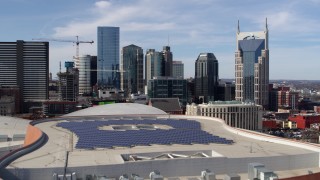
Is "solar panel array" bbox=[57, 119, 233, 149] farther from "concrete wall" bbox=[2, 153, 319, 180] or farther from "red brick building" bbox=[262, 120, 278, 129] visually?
"red brick building" bbox=[262, 120, 278, 129]

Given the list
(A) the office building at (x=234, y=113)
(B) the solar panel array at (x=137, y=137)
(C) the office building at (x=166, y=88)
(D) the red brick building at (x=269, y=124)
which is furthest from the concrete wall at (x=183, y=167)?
(C) the office building at (x=166, y=88)

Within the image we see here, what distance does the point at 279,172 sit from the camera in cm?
3159

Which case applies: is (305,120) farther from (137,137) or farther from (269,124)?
(137,137)

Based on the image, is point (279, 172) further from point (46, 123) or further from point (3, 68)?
point (3, 68)

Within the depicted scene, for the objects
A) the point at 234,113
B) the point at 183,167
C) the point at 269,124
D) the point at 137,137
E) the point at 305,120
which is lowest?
the point at 269,124

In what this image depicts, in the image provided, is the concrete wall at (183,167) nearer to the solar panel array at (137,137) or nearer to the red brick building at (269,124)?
the solar panel array at (137,137)

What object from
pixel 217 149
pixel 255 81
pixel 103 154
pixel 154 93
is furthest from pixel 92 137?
pixel 255 81

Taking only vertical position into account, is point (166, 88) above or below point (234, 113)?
above

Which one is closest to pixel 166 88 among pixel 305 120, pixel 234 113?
pixel 305 120

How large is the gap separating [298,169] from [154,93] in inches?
5783

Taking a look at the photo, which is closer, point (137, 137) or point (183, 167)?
point (183, 167)

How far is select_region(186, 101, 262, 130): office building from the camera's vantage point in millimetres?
114438

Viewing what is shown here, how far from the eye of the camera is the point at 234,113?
11550cm

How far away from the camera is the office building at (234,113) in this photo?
114 m
